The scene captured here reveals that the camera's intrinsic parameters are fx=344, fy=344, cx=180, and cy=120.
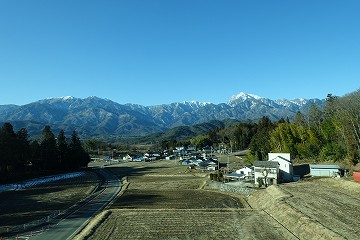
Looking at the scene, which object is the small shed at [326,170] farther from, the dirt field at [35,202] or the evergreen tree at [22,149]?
the evergreen tree at [22,149]

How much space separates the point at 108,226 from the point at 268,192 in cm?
2204

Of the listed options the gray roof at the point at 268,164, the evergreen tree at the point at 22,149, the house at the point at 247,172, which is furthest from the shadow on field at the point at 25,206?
the house at the point at 247,172

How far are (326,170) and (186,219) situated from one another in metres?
30.8

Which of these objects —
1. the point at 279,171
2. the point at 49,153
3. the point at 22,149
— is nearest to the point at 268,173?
the point at 279,171

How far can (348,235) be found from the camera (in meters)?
23.4

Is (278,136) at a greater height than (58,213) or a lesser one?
greater

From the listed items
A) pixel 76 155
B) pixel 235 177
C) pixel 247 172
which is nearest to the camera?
pixel 235 177

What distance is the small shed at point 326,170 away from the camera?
170ft

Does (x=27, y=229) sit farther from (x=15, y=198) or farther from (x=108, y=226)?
(x=15, y=198)

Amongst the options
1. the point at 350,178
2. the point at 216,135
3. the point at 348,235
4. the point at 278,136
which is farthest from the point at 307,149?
the point at 216,135

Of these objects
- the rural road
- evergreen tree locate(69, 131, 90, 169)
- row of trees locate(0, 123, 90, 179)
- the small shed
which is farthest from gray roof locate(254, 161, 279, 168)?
evergreen tree locate(69, 131, 90, 169)

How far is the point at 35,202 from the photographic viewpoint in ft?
147

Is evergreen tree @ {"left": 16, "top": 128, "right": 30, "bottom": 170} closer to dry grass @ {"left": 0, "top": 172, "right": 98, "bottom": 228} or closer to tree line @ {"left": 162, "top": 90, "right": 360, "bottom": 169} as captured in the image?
dry grass @ {"left": 0, "top": 172, "right": 98, "bottom": 228}

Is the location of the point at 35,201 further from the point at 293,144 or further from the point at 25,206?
the point at 293,144
